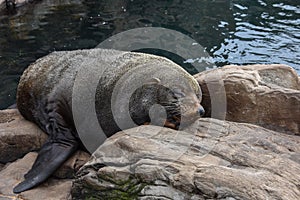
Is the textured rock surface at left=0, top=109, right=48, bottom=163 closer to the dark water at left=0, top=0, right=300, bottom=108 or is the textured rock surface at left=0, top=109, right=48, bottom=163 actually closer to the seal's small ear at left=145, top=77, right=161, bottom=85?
the seal's small ear at left=145, top=77, right=161, bottom=85

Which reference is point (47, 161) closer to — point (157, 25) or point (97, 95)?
point (97, 95)

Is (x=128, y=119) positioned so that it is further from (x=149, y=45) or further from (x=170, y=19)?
(x=170, y=19)

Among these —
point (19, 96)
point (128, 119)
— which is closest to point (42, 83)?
point (19, 96)

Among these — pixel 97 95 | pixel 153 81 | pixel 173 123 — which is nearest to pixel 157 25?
pixel 97 95

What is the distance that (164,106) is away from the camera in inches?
Answer: 157

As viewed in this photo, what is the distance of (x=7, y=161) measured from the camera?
182 inches

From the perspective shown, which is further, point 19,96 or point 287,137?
point 19,96

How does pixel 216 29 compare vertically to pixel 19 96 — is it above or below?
below

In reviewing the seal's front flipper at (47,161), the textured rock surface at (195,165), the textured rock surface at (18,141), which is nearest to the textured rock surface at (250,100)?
the textured rock surface at (195,165)

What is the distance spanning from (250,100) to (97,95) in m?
1.39

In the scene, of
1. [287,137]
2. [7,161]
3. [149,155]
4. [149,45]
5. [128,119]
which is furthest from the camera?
[149,45]

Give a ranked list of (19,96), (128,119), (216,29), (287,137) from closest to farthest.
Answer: (287,137)
(128,119)
(19,96)
(216,29)

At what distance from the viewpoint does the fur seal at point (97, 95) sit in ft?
13.1

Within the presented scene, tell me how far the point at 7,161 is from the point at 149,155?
192 cm
